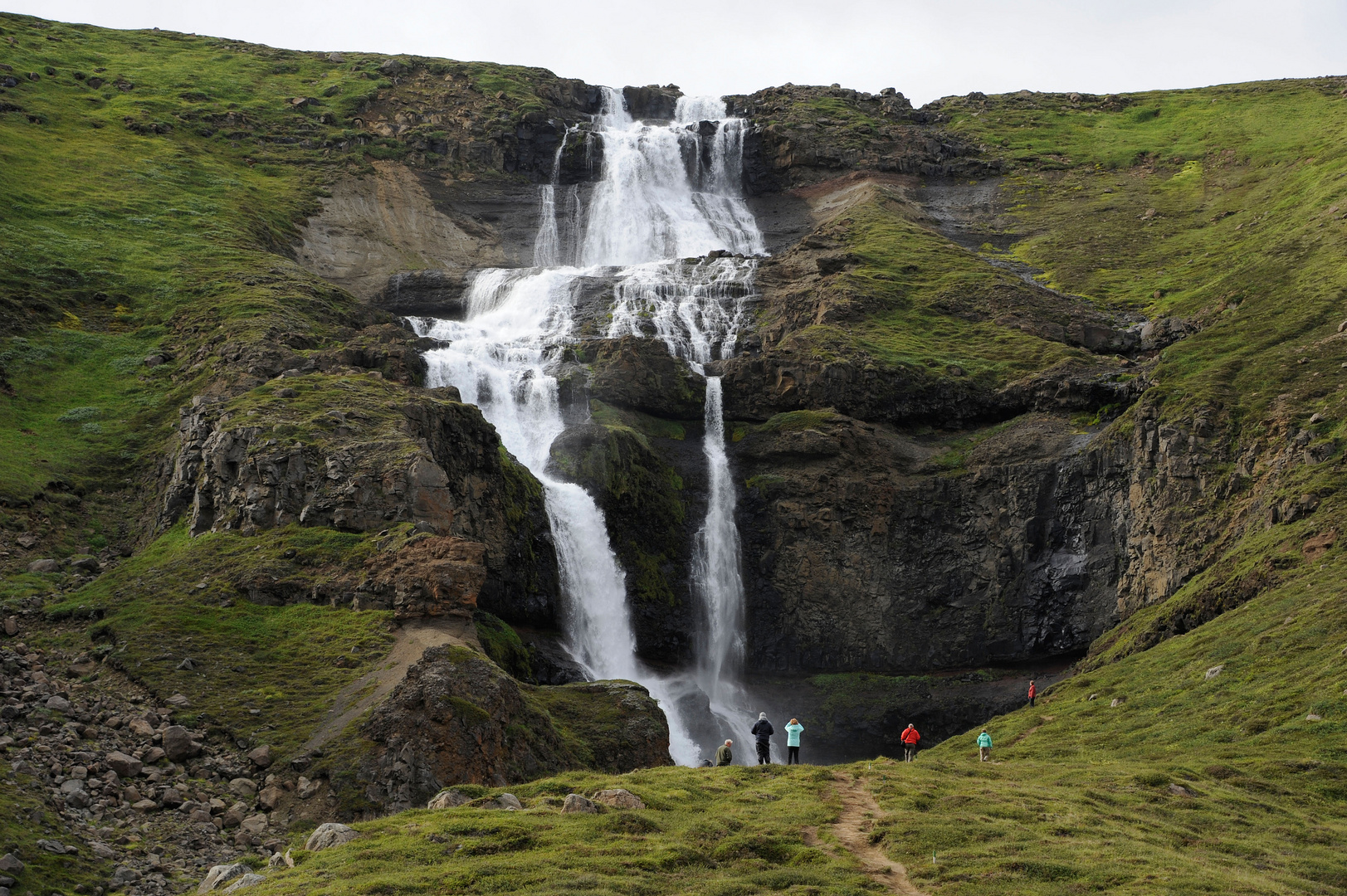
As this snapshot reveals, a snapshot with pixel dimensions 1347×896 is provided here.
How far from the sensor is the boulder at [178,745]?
2631 centimetres

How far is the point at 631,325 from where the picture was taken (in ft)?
226

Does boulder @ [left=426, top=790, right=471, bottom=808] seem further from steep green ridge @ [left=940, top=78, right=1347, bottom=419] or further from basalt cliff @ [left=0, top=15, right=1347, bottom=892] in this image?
steep green ridge @ [left=940, top=78, right=1347, bottom=419]

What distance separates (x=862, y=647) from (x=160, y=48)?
97513 millimetres

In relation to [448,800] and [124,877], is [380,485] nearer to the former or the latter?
[448,800]

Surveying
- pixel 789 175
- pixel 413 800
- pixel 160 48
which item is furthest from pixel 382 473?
pixel 160 48

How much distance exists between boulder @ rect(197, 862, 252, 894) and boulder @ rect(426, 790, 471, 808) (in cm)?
381

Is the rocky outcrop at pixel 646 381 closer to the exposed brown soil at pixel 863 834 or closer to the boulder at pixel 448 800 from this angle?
the exposed brown soil at pixel 863 834

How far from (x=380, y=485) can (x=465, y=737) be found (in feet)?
42.9

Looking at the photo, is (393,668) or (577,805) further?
(393,668)

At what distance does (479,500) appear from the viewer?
1745 inches

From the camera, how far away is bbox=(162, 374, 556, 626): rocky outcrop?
34.9 m

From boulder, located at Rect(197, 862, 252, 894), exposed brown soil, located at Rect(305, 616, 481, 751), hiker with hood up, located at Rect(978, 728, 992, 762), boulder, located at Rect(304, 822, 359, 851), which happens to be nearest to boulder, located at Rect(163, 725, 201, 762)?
exposed brown soil, located at Rect(305, 616, 481, 751)

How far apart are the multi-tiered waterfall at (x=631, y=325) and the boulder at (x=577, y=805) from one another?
2340cm

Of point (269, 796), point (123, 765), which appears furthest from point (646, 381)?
point (123, 765)
